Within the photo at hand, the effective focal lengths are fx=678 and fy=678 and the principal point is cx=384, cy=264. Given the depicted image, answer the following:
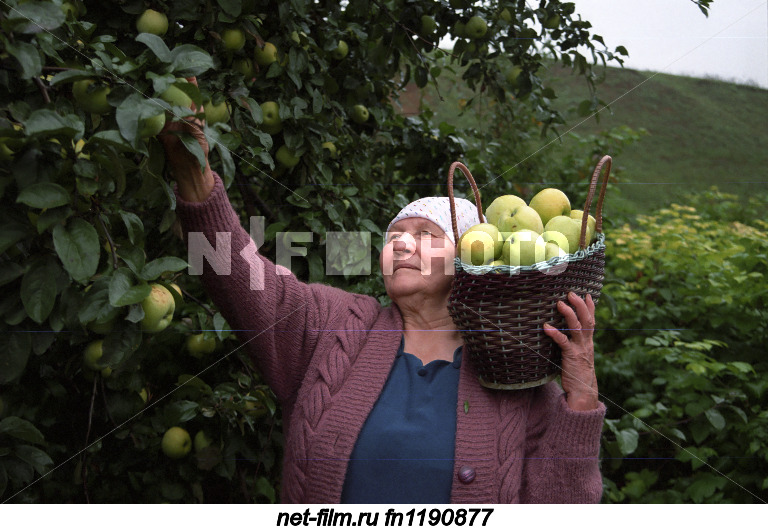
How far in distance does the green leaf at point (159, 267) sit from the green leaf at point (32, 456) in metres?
0.27

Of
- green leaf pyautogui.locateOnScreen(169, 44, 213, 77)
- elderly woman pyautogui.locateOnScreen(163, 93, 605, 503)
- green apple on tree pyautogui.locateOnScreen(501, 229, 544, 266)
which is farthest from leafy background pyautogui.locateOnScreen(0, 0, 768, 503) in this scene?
green apple on tree pyautogui.locateOnScreen(501, 229, 544, 266)

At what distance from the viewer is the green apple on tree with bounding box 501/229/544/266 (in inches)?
32.5

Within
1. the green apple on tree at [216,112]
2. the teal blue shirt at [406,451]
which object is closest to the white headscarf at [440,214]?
the teal blue shirt at [406,451]

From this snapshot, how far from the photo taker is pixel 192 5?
119cm

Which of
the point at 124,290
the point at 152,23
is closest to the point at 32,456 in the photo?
the point at 124,290

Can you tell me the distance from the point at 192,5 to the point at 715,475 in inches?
63.2

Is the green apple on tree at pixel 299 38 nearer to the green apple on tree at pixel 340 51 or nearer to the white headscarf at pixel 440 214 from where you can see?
the green apple on tree at pixel 340 51

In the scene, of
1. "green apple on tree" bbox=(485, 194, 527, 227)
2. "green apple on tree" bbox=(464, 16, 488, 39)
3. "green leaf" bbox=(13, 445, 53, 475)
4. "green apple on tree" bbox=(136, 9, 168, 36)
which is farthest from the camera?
"green apple on tree" bbox=(464, 16, 488, 39)

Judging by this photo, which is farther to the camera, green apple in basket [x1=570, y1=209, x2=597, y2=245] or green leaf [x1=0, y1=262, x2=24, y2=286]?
green apple in basket [x1=570, y1=209, x2=597, y2=245]

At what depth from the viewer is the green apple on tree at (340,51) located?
5.32ft

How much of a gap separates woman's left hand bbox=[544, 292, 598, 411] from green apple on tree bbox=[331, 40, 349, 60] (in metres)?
0.99

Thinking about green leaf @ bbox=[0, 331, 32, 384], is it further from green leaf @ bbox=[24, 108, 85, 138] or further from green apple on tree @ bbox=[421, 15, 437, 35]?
green apple on tree @ bbox=[421, 15, 437, 35]

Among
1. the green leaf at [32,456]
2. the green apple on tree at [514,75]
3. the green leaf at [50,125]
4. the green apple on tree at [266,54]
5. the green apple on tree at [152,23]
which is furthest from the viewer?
the green apple on tree at [514,75]

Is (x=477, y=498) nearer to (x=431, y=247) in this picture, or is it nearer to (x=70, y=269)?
(x=431, y=247)
